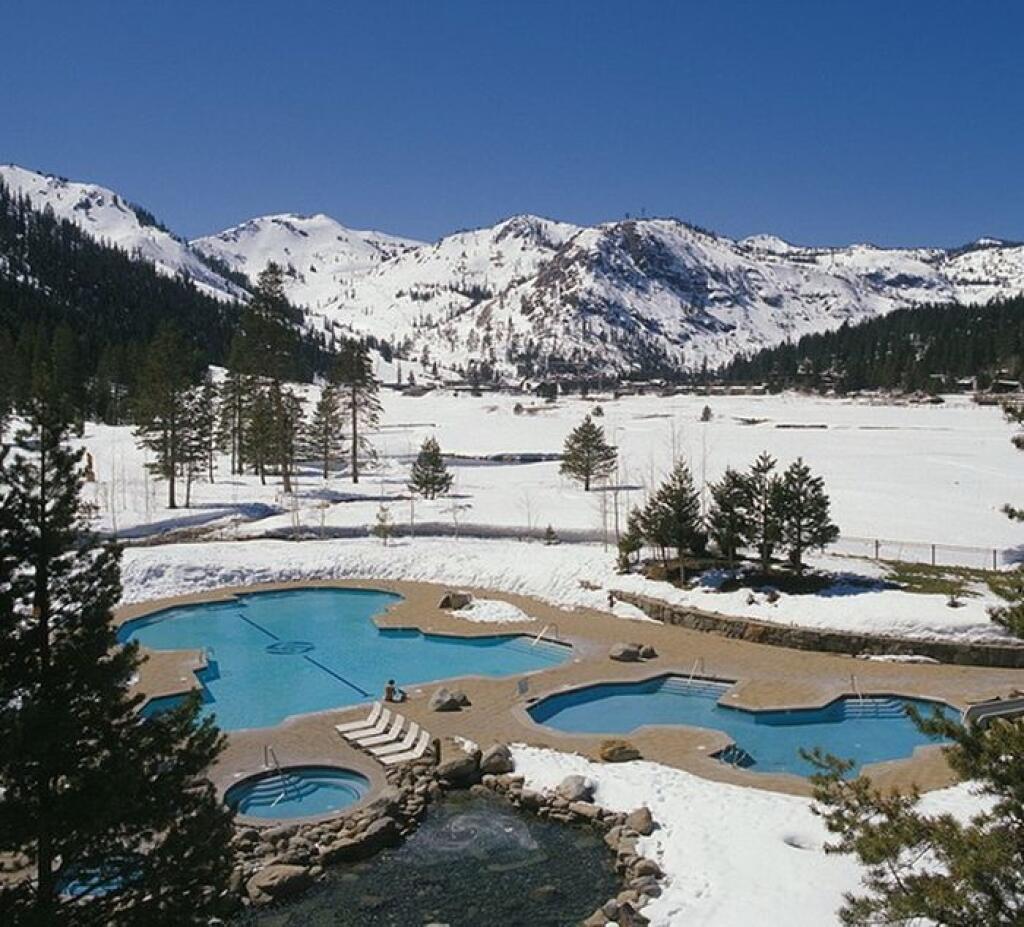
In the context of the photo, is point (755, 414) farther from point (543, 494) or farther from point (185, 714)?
point (185, 714)

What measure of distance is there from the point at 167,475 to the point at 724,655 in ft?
116

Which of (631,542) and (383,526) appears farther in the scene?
(383,526)

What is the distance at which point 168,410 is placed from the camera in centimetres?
4819

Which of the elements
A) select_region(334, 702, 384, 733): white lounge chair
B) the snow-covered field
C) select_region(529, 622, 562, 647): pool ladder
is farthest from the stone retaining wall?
select_region(334, 702, 384, 733): white lounge chair

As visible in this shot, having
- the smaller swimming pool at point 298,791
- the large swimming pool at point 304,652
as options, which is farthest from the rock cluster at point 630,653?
the smaller swimming pool at point 298,791

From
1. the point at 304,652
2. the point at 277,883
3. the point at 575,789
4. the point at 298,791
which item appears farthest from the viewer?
the point at 304,652

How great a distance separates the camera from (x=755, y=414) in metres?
107

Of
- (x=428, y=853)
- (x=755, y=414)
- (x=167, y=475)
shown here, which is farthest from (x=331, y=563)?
(x=755, y=414)

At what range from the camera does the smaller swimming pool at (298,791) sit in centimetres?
1755

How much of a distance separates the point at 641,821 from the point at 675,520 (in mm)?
17766

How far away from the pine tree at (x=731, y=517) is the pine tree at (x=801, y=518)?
143 centimetres

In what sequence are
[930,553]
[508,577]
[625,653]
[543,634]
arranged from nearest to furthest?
[625,653] → [543,634] → [930,553] → [508,577]

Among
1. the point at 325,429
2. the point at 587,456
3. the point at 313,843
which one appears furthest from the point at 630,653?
the point at 325,429

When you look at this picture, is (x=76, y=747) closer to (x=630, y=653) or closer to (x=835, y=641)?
(x=630, y=653)
